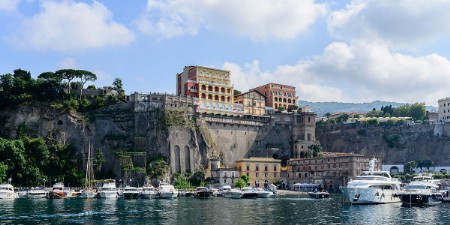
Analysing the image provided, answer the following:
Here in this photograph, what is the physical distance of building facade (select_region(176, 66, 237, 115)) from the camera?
11806cm

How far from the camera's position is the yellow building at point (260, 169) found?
364 feet

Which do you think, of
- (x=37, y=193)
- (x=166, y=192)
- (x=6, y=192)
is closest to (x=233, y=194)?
(x=166, y=192)

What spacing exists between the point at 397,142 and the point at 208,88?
49319mm

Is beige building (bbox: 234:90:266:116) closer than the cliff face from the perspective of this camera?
Yes

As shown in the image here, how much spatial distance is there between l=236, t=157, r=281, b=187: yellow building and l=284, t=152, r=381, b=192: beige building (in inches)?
147

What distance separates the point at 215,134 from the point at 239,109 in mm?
12149

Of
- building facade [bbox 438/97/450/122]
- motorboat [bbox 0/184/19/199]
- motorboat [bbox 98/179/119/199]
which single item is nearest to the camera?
motorboat [bbox 0/184/19/199]

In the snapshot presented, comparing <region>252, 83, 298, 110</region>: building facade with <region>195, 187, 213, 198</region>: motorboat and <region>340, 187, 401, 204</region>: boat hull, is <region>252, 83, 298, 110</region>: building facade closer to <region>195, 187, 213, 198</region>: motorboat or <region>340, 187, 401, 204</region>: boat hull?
<region>195, 187, 213, 198</region>: motorboat

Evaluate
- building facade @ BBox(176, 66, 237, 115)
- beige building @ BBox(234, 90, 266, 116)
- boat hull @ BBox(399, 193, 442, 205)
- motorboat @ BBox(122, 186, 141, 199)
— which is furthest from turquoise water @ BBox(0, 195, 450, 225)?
beige building @ BBox(234, 90, 266, 116)

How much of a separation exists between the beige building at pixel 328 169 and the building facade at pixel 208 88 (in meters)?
19.5

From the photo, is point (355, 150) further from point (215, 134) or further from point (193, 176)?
point (193, 176)

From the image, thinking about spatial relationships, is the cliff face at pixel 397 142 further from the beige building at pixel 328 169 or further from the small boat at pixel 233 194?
the small boat at pixel 233 194

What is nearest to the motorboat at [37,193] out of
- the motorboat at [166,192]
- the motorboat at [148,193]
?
the motorboat at [148,193]

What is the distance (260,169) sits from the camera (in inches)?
4417
